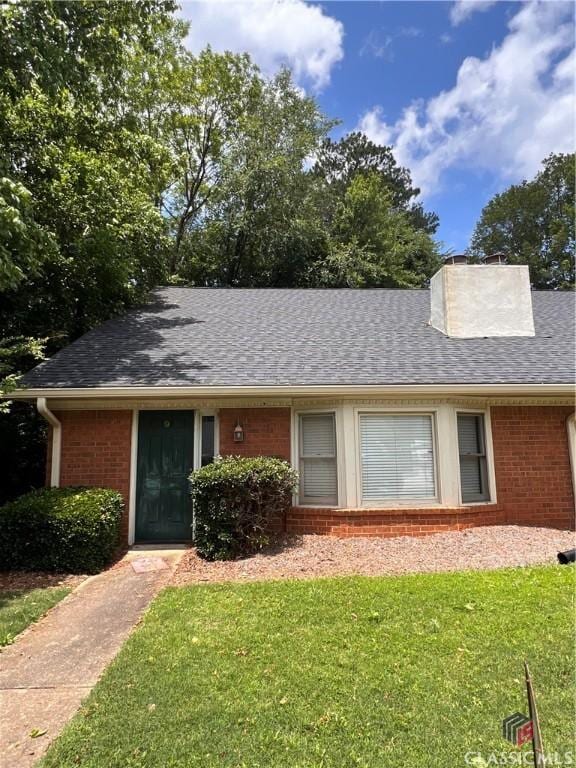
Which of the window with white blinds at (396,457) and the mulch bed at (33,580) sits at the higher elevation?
the window with white blinds at (396,457)

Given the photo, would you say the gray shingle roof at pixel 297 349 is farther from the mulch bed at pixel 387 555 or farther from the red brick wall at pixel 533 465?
the mulch bed at pixel 387 555

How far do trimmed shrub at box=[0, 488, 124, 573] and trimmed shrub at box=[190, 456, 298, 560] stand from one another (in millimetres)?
1423

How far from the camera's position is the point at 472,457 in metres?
8.53

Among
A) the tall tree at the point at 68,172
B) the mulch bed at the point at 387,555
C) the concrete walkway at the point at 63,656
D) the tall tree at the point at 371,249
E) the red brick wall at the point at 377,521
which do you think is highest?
the tall tree at the point at 371,249

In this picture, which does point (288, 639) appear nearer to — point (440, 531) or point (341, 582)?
point (341, 582)

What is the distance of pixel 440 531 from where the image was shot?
7.86 m

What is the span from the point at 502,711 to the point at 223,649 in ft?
6.98

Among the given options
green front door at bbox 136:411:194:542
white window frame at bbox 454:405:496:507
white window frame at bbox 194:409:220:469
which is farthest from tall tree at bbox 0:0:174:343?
white window frame at bbox 454:405:496:507

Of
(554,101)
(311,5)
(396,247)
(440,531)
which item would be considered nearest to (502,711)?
(440,531)

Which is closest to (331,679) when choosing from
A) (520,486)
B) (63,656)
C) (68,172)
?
(63,656)

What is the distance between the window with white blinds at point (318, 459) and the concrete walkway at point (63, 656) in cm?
274

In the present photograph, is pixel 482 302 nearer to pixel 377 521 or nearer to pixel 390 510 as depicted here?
pixel 390 510

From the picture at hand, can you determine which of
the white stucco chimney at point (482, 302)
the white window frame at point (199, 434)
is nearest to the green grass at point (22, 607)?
the white window frame at point (199, 434)

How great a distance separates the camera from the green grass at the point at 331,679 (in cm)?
281
